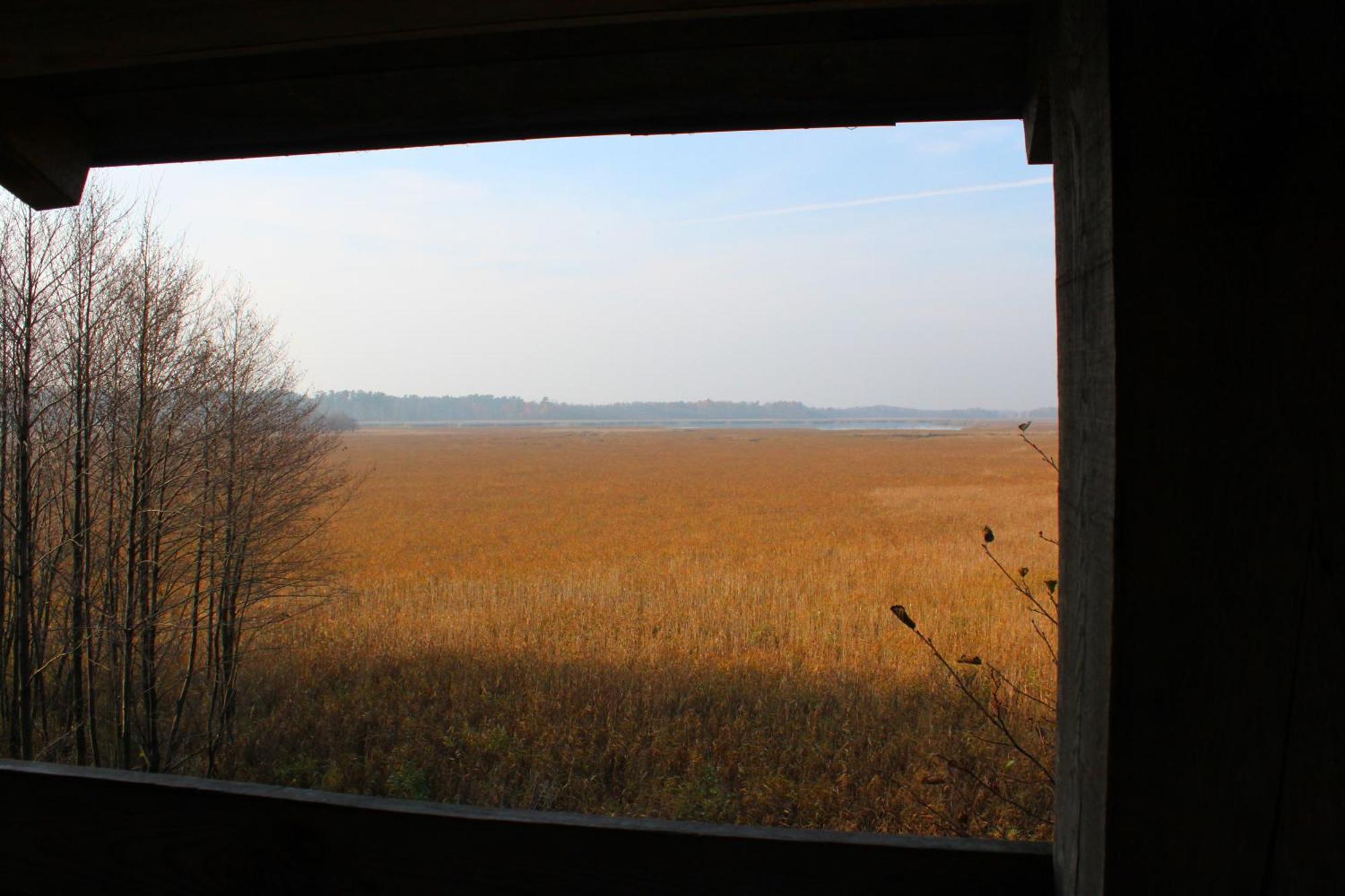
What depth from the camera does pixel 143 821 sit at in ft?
4.23

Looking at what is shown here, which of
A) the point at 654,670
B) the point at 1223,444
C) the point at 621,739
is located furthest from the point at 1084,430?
the point at 654,670

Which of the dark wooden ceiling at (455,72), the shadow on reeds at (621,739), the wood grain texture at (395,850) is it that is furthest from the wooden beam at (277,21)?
the shadow on reeds at (621,739)

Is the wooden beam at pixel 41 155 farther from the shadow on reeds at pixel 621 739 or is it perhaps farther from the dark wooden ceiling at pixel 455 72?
the shadow on reeds at pixel 621 739

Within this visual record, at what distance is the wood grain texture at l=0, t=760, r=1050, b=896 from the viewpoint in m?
1.12

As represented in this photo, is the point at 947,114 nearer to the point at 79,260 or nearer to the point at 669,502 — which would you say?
the point at 79,260

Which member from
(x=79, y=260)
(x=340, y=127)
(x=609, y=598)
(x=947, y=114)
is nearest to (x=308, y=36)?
(x=340, y=127)

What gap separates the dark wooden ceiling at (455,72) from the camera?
3.90 feet

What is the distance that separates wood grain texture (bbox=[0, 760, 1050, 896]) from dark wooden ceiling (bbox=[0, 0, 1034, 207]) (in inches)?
41.1

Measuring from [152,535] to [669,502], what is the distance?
3370 cm

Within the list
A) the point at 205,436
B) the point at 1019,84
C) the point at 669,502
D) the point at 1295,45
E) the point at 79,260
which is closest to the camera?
the point at 1295,45

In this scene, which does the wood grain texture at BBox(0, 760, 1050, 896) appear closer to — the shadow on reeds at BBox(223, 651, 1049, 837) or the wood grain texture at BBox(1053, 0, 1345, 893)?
the wood grain texture at BBox(1053, 0, 1345, 893)

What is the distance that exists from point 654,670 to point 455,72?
11337 mm

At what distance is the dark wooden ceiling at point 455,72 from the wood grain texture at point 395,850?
3.42 ft

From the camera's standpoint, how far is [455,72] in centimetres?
147
